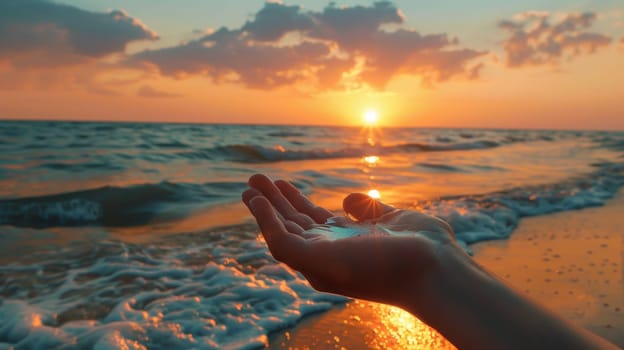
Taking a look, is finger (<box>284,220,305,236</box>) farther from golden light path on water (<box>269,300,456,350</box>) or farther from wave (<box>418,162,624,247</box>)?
wave (<box>418,162,624,247</box>)

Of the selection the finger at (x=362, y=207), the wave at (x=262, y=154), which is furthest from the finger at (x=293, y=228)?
the wave at (x=262, y=154)

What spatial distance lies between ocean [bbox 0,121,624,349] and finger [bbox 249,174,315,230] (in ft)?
3.20

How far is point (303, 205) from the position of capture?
9.65 ft

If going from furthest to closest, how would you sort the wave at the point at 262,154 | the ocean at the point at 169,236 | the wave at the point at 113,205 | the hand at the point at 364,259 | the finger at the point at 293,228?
the wave at the point at 262,154, the wave at the point at 113,205, the ocean at the point at 169,236, the finger at the point at 293,228, the hand at the point at 364,259

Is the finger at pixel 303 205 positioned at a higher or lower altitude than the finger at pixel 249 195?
lower

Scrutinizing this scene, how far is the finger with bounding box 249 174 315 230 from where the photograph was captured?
8.64 ft

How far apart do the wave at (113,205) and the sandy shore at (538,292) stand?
4.29 meters

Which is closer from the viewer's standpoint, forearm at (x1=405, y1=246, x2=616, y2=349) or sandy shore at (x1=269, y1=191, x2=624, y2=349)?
forearm at (x1=405, y1=246, x2=616, y2=349)

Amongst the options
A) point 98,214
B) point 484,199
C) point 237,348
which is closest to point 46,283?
point 237,348

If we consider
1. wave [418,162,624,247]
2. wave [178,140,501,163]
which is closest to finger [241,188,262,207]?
wave [418,162,624,247]

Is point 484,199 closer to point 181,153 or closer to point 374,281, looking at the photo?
point 374,281

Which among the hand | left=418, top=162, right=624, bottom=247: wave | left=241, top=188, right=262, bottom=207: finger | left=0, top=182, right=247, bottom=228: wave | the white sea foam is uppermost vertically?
left=241, top=188, right=262, bottom=207: finger

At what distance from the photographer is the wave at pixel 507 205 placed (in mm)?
5938

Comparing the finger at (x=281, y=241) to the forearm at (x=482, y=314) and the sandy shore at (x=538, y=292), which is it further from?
the sandy shore at (x=538, y=292)
